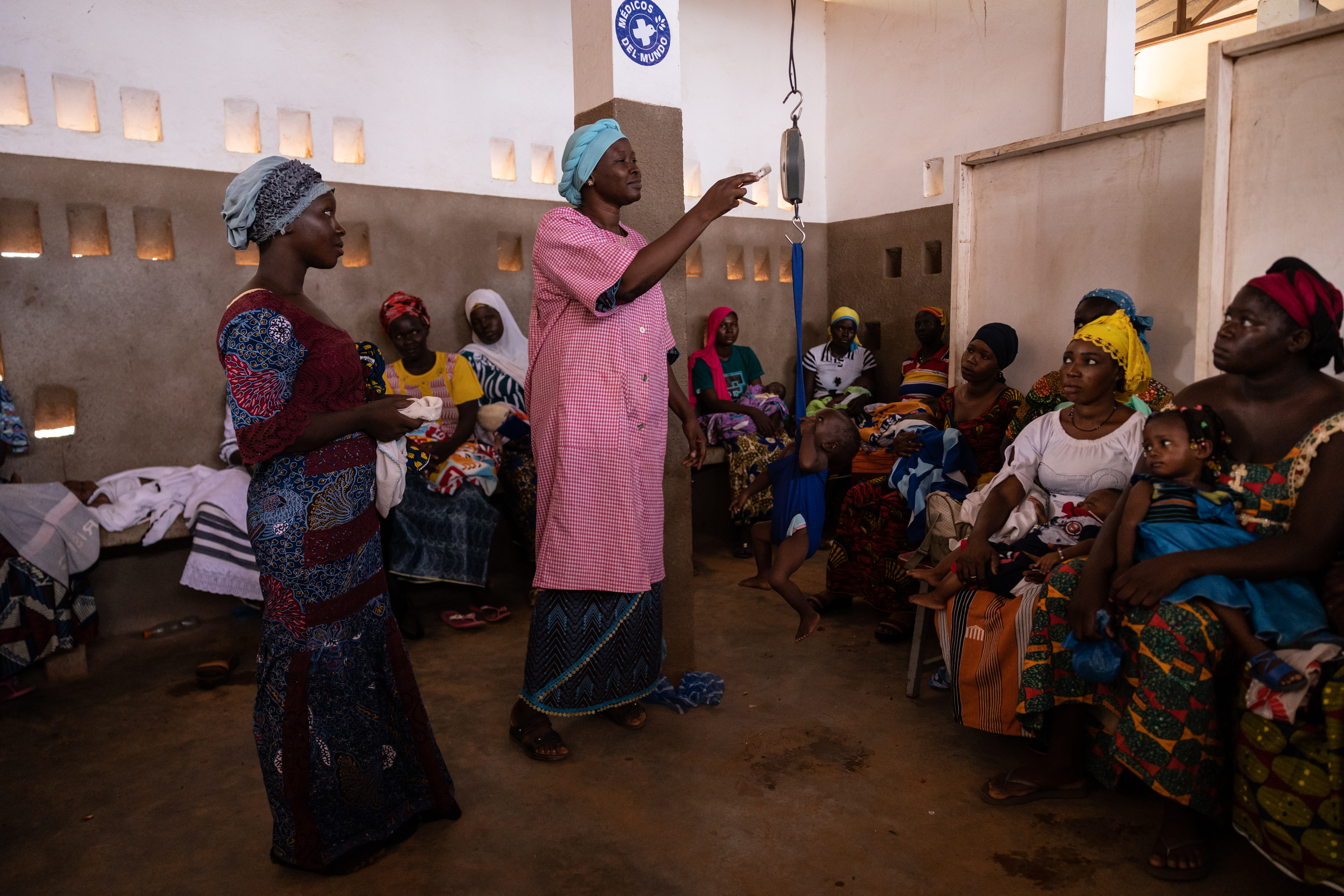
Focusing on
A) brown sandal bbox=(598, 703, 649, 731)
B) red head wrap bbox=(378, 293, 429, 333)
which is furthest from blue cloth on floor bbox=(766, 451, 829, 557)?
red head wrap bbox=(378, 293, 429, 333)

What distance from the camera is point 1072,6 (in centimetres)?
514

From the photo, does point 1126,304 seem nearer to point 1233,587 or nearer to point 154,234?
point 1233,587

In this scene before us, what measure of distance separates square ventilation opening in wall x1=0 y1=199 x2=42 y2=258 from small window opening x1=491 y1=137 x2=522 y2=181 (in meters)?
2.39

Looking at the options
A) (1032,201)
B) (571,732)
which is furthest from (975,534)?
(1032,201)

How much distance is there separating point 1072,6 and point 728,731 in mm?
4693

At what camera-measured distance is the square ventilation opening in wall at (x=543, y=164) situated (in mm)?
5594

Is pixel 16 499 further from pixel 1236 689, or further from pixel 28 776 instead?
pixel 1236 689

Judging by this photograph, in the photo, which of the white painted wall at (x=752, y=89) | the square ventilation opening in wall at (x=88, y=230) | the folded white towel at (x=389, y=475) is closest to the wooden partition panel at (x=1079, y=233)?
the white painted wall at (x=752, y=89)

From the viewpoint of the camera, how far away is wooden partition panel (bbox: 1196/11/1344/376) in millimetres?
3031

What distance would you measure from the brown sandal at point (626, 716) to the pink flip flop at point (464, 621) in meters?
1.34

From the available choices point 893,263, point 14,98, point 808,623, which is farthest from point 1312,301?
point 14,98

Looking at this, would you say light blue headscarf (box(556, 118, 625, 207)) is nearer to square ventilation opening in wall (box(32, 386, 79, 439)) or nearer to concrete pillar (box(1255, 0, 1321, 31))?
square ventilation opening in wall (box(32, 386, 79, 439))

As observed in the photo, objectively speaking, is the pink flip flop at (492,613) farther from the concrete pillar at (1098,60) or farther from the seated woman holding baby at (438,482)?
the concrete pillar at (1098,60)

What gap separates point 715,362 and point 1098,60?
9.56 feet
